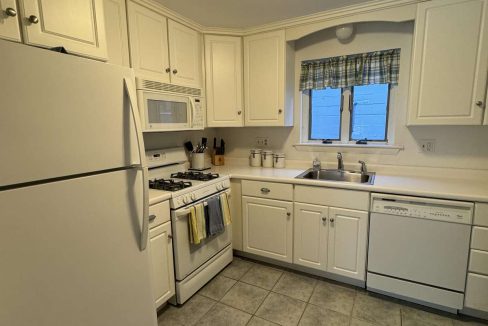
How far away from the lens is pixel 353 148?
8.69 feet

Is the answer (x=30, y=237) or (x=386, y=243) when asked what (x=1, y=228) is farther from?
(x=386, y=243)

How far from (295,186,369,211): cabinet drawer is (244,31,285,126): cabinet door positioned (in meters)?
0.80

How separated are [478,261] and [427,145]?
39.1 inches

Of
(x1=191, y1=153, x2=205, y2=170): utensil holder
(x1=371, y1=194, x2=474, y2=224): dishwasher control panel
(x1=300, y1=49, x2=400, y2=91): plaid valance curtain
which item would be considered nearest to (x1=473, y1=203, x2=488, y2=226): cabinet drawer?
(x1=371, y1=194, x2=474, y2=224): dishwasher control panel

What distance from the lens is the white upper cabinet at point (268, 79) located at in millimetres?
2639

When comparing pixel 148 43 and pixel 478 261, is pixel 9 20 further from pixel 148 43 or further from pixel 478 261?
pixel 478 261

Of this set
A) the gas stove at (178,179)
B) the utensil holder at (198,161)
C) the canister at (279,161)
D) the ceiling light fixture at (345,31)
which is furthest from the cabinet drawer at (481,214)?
the utensil holder at (198,161)

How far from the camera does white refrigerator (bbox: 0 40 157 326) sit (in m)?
0.87

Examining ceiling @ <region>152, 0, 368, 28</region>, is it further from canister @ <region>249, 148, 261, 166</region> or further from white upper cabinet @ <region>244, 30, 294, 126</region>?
canister @ <region>249, 148, 261, 166</region>

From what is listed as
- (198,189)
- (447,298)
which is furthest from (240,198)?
(447,298)

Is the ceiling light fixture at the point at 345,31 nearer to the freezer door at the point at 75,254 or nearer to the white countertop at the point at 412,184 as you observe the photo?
the white countertop at the point at 412,184

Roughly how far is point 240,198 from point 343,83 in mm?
1526

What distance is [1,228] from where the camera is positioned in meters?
0.84

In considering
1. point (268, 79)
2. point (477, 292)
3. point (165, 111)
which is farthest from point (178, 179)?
point (477, 292)
